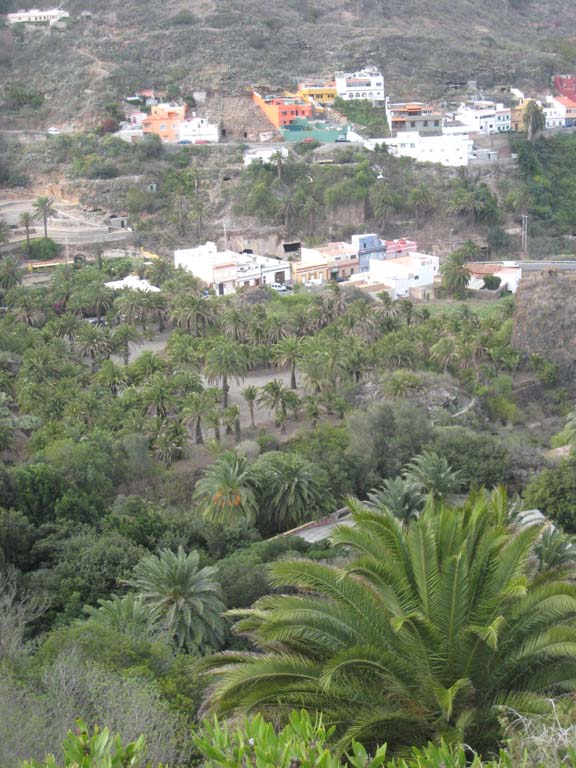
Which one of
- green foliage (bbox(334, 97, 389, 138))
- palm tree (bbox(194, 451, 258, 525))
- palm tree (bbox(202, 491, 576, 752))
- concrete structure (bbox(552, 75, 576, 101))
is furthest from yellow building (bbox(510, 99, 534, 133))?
palm tree (bbox(202, 491, 576, 752))

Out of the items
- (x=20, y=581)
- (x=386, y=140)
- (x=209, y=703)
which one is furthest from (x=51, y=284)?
(x=209, y=703)

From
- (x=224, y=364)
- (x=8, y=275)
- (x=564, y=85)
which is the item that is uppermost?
(x=564, y=85)

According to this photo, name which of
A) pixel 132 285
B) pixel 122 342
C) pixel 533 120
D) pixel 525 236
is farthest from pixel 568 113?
pixel 122 342

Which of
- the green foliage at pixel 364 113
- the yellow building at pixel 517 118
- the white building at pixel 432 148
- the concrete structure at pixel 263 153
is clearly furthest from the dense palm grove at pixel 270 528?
the yellow building at pixel 517 118

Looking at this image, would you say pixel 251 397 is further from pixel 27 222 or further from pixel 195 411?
pixel 27 222

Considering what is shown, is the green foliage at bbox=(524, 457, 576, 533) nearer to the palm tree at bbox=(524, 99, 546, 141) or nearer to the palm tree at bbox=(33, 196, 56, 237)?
the palm tree at bbox=(33, 196, 56, 237)

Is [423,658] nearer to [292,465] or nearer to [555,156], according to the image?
[292,465]

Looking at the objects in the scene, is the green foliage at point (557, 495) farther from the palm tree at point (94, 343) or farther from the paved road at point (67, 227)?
the paved road at point (67, 227)
